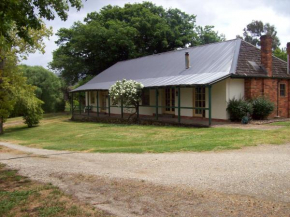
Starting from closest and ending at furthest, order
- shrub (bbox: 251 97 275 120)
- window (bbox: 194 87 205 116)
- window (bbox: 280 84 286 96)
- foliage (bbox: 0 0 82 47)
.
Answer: foliage (bbox: 0 0 82 47)
shrub (bbox: 251 97 275 120)
window (bbox: 194 87 205 116)
window (bbox: 280 84 286 96)

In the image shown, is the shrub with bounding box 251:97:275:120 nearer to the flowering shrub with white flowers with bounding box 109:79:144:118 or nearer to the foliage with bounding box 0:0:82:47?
the flowering shrub with white flowers with bounding box 109:79:144:118

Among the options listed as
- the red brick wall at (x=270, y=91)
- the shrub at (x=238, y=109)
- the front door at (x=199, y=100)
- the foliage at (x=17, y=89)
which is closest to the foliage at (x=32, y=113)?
the foliage at (x=17, y=89)

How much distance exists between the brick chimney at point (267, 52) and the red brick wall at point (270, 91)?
0.66m

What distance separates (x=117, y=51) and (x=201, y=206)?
29482 millimetres

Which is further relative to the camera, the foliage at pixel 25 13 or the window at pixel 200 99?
the window at pixel 200 99

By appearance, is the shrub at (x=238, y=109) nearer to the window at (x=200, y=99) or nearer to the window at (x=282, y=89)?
the window at (x=200, y=99)

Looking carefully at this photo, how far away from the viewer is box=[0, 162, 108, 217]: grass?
4293mm

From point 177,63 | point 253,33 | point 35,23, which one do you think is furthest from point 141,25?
point 253,33

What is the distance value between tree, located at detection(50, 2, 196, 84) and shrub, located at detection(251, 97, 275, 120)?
18375mm

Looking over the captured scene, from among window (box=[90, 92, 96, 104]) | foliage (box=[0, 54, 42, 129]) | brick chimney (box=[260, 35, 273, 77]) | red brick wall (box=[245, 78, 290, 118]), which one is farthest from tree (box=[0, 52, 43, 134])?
brick chimney (box=[260, 35, 273, 77])

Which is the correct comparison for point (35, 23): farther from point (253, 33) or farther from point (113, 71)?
point (253, 33)

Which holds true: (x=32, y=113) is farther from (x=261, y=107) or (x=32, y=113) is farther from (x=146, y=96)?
(x=261, y=107)

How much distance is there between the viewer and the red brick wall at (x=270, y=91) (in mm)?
16094

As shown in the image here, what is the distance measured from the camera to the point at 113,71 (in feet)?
92.0
